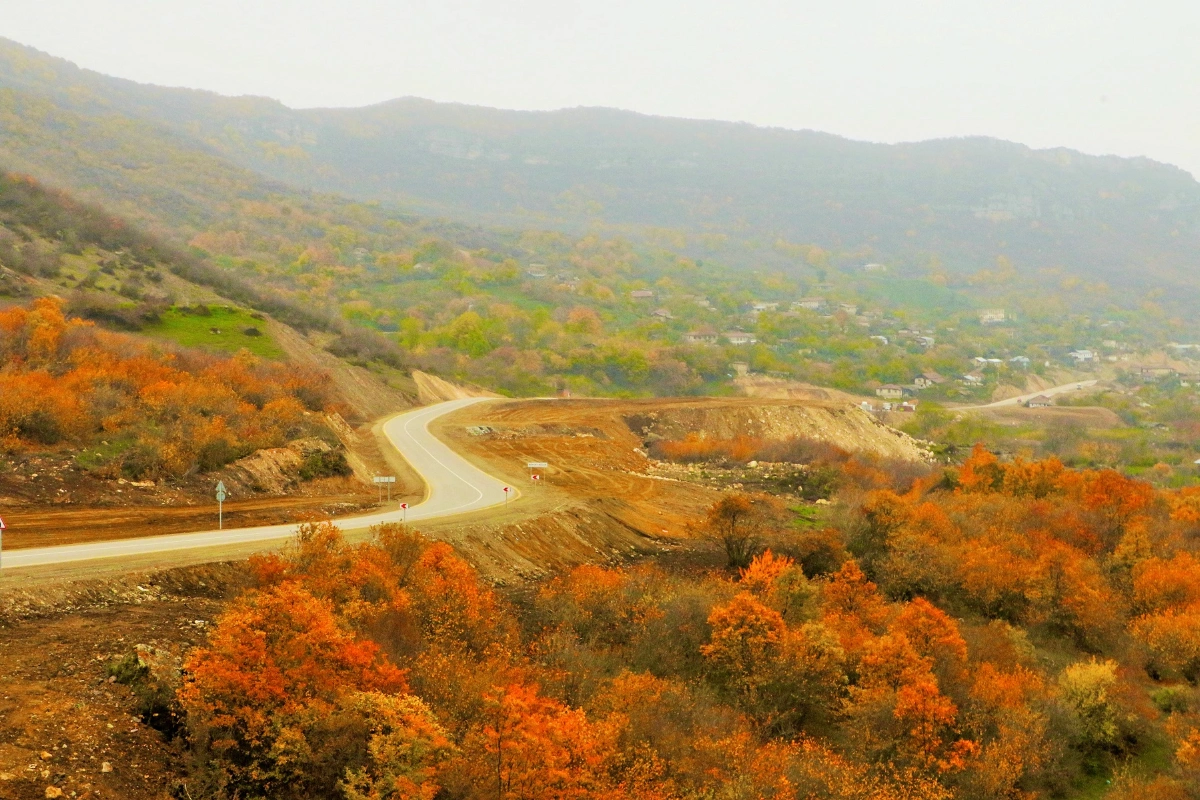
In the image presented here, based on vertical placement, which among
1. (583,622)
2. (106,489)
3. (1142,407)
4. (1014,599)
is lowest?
(1142,407)

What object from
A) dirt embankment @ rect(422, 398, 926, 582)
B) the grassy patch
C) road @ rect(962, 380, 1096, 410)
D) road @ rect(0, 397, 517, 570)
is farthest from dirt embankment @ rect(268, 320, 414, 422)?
road @ rect(962, 380, 1096, 410)

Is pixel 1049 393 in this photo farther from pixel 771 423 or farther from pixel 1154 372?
pixel 771 423

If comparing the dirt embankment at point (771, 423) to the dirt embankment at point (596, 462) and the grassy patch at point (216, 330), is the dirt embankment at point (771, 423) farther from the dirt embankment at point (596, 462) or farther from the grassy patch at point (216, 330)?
the grassy patch at point (216, 330)

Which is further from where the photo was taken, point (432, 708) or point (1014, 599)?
point (1014, 599)

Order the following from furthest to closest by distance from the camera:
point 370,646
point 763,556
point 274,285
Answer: point 274,285, point 763,556, point 370,646

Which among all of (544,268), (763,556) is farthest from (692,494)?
(544,268)

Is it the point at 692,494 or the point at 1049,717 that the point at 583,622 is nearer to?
the point at 1049,717

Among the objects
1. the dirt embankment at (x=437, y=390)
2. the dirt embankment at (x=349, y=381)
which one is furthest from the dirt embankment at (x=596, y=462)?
the dirt embankment at (x=437, y=390)
